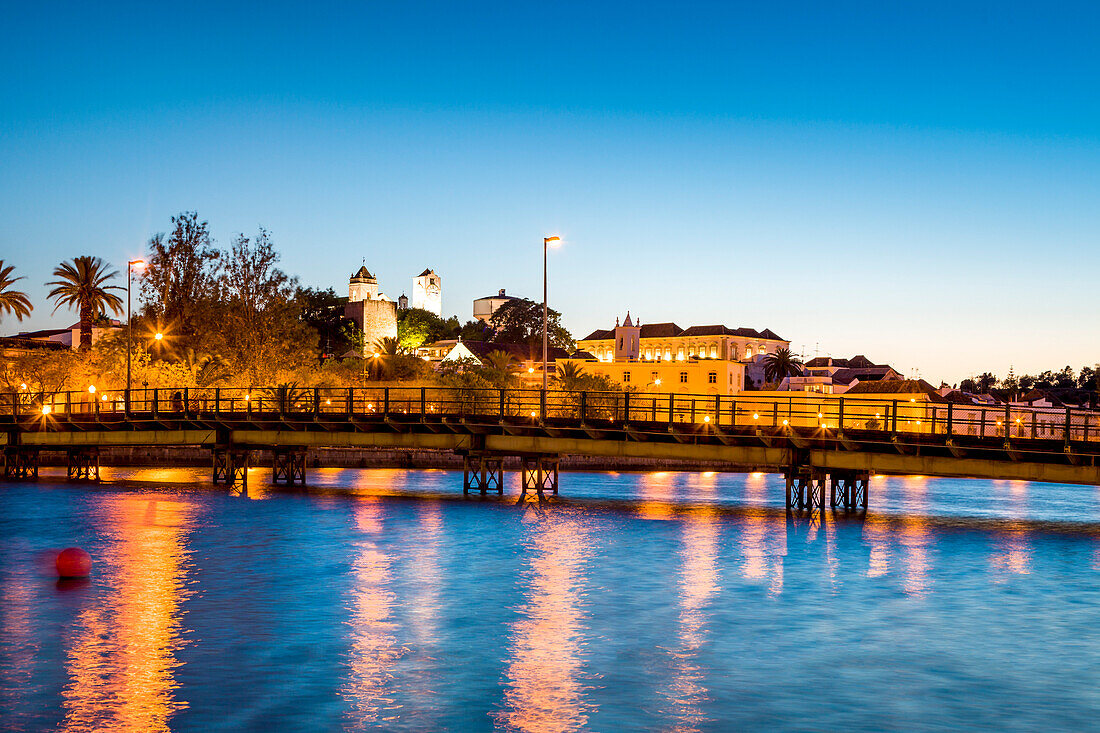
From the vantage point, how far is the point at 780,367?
611ft

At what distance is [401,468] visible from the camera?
278ft

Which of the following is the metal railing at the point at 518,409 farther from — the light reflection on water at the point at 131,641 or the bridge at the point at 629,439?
the light reflection on water at the point at 131,641

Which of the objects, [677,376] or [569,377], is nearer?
[569,377]

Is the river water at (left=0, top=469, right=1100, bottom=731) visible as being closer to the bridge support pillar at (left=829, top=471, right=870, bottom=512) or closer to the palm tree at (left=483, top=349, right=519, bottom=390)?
the bridge support pillar at (left=829, top=471, right=870, bottom=512)

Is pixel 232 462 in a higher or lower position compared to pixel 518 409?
lower

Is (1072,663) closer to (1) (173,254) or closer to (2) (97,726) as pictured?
(2) (97,726)

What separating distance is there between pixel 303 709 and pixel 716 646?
9.32 meters

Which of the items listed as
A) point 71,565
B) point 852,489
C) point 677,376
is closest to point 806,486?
point 852,489

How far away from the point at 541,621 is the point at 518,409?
6398 centimetres

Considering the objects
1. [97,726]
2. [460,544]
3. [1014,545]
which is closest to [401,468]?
[460,544]

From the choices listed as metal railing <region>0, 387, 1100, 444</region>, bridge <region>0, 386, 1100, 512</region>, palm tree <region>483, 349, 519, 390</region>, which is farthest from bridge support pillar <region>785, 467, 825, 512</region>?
palm tree <region>483, 349, 519, 390</region>

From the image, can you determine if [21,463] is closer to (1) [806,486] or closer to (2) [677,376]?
(1) [806,486]

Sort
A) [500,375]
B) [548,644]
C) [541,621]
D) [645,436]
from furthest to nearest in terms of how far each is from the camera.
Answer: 1. [500,375]
2. [645,436]
3. [541,621]
4. [548,644]

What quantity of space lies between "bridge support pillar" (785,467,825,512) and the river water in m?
2.41
